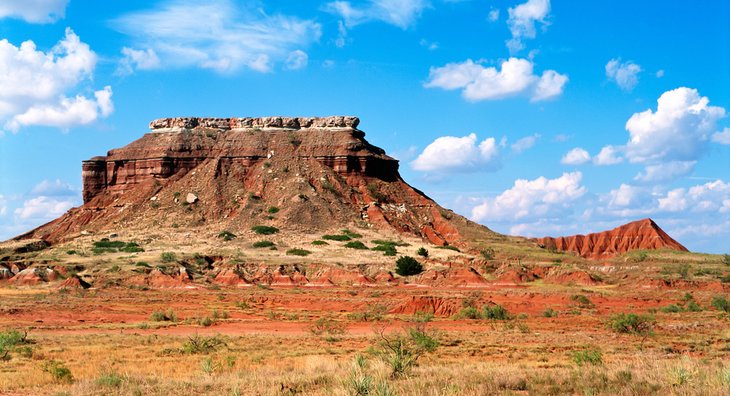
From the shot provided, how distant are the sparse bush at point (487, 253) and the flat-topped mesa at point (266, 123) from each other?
3285 centimetres

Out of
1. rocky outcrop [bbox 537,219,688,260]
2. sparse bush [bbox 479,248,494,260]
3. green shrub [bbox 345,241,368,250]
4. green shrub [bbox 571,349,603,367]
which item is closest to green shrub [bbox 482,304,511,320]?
green shrub [bbox 571,349,603,367]

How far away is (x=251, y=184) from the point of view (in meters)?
85.2

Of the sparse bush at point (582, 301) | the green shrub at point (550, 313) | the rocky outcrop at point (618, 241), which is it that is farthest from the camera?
the rocky outcrop at point (618, 241)

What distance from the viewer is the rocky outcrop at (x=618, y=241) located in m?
80.5

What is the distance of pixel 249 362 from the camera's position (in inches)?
680

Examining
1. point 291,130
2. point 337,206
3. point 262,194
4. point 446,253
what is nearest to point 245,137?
point 291,130

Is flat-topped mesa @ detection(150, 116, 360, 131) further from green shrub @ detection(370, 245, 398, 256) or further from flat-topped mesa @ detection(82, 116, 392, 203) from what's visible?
green shrub @ detection(370, 245, 398, 256)

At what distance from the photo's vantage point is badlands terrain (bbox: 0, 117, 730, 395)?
13.9 metres

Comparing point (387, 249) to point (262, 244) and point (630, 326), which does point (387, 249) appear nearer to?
point (262, 244)

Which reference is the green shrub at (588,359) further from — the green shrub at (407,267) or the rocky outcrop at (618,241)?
the rocky outcrop at (618,241)

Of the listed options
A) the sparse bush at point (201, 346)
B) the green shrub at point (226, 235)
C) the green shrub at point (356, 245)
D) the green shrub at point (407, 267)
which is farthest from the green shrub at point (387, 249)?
the sparse bush at point (201, 346)

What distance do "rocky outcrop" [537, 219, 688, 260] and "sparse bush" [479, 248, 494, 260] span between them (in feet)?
63.5

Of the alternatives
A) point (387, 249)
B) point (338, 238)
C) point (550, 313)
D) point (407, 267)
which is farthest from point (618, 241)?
point (550, 313)

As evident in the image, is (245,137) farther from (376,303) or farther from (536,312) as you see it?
(536,312)
